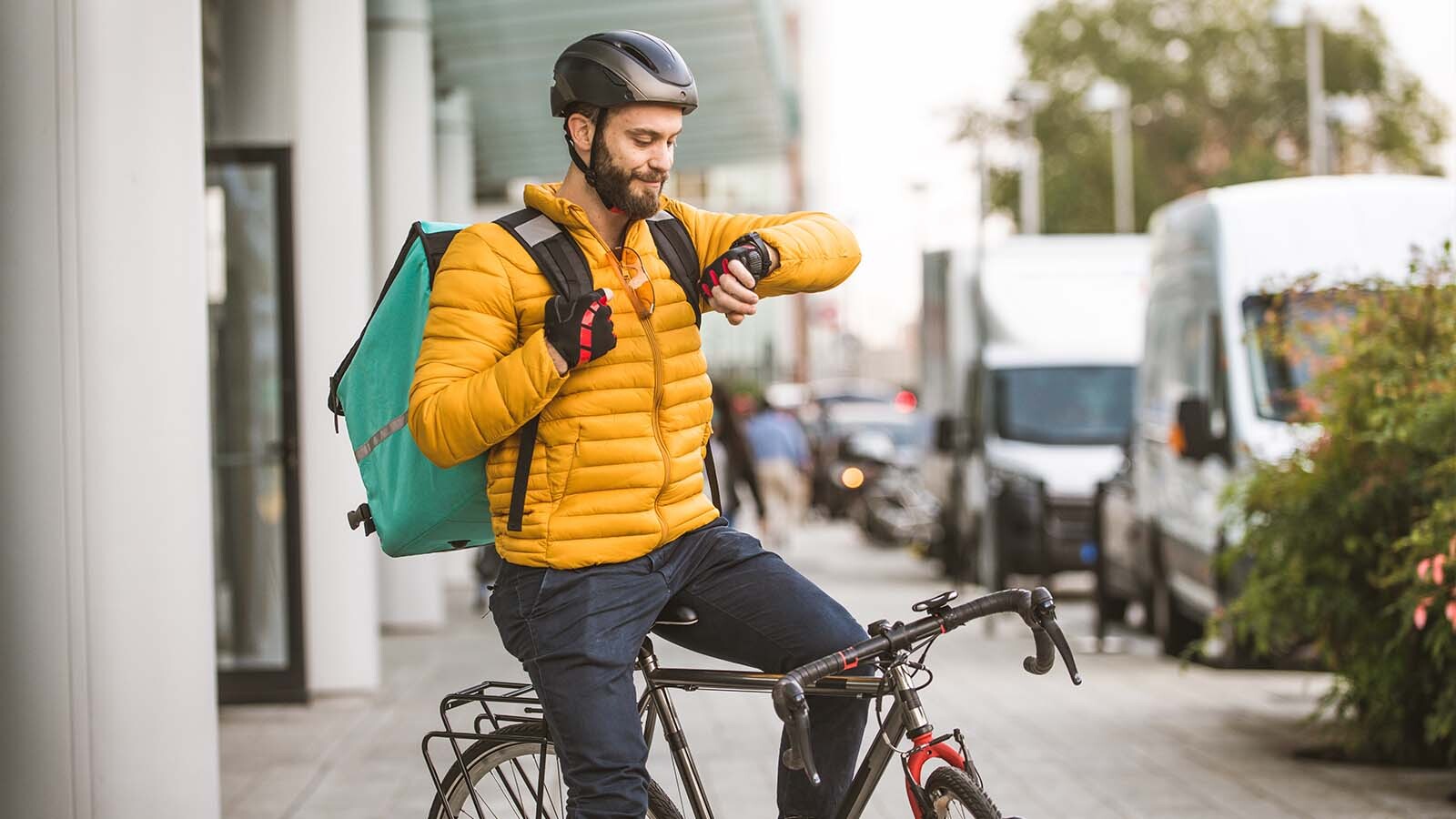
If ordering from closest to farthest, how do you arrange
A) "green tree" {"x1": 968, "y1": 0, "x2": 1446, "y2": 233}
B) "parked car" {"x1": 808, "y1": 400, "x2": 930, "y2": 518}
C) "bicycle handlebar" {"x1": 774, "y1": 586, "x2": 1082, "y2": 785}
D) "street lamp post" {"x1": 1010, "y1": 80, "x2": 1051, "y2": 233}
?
"bicycle handlebar" {"x1": 774, "y1": 586, "x2": 1082, "y2": 785} → "street lamp post" {"x1": 1010, "y1": 80, "x2": 1051, "y2": 233} → "parked car" {"x1": 808, "y1": 400, "x2": 930, "y2": 518} → "green tree" {"x1": 968, "y1": 0, "x2": 1446, "y2": 233}

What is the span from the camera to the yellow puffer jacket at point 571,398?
11.5ft

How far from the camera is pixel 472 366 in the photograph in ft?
11.7

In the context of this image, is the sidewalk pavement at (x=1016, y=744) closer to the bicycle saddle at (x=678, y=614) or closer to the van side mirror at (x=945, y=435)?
the bicycle saddle at (x=678, y=614)

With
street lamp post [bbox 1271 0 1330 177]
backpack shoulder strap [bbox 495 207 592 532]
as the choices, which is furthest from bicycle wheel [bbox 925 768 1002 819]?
street lamp post [bbox 1271 0 1330 177]

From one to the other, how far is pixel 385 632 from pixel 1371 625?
785 cm

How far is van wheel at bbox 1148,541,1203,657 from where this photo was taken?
12.7m

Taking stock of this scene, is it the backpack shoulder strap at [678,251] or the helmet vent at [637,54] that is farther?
the backpack shoulder strap at [678,251]

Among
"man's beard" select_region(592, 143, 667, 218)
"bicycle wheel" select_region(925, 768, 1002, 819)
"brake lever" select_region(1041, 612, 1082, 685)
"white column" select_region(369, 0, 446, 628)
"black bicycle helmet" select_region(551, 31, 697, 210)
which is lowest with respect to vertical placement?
"bicycle wheel" select_region(925, 768, 1002, 819)

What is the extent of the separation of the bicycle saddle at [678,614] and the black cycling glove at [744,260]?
0.59 meters

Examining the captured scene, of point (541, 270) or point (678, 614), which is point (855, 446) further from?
point (541, 270)

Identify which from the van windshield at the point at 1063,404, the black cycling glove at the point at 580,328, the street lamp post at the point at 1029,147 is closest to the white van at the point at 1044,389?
the van windshield at the point at 1063,404

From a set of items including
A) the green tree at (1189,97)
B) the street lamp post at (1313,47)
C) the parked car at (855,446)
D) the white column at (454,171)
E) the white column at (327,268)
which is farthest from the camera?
the green tree at (1189,97)

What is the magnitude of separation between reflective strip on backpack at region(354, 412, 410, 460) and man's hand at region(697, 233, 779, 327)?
0.61 m

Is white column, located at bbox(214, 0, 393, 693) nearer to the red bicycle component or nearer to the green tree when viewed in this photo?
the red bicycle component
